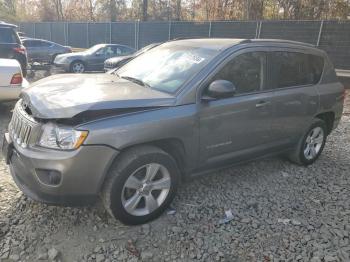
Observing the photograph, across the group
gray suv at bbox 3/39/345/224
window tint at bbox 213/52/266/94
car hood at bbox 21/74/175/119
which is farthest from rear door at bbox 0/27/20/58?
window tint at bbox 213/52/266/94

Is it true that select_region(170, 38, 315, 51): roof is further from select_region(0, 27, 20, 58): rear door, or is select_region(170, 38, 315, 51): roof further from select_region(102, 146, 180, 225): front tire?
select_region(0, 27, 20, 58): rear door

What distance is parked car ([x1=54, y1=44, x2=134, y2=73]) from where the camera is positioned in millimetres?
13609

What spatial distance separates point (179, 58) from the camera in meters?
3.85

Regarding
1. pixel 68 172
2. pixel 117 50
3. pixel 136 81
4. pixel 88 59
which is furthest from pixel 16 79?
pixel 117 50

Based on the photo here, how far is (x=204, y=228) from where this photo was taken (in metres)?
3.33

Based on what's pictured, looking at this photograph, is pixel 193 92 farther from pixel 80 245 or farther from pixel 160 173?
pixel 80 245

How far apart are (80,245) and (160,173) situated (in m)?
0.97

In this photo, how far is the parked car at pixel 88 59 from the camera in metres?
13.6

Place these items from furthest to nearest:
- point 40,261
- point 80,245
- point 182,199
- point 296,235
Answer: point 182,199, point 296,235, point 80,245, point 40,261

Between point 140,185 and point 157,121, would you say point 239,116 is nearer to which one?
point 157,121

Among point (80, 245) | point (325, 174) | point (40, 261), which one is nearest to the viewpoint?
point (40, 261)

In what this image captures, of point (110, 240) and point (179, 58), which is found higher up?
point (179, 58)

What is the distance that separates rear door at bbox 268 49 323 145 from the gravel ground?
74cm

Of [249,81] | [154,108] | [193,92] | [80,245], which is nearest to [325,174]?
[249,81]
